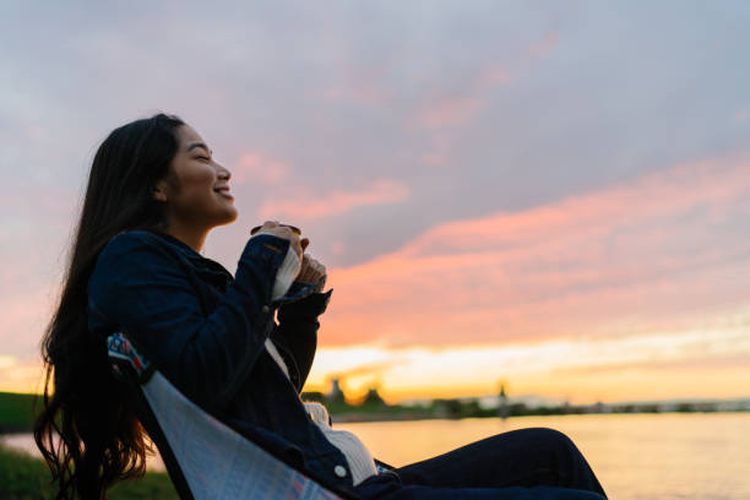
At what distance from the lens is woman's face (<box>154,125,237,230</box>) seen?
2.03 meters

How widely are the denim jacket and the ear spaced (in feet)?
0.55

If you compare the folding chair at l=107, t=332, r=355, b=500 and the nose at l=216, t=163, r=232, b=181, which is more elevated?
the nose at l=216, t=163, r=232, b=181

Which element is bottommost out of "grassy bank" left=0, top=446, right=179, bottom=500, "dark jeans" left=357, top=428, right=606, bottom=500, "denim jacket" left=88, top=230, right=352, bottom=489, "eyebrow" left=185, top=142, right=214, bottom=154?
"grassy bank" left=0, top=446, right=179, bottom=500

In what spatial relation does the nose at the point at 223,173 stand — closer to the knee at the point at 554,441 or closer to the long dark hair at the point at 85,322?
the long dark hair at the point at 85,322

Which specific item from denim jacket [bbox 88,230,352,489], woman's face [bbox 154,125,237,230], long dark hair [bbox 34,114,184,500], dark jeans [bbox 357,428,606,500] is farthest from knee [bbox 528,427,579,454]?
long dark hair [bbox 34,114,184,500]

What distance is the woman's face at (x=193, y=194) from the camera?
80.0 inches

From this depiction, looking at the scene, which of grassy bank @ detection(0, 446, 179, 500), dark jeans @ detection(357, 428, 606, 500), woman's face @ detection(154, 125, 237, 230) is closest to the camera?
dark jeans @ detection(357, 428, 606, 500)

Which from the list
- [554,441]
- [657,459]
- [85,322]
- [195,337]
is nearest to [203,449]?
[195,337]

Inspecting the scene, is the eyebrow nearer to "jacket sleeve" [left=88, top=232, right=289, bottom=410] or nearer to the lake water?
"jacket sleeve" [left=88, top=232, right=289, bottom=410]

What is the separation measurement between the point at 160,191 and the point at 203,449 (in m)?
0.63

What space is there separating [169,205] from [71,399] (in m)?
0.50

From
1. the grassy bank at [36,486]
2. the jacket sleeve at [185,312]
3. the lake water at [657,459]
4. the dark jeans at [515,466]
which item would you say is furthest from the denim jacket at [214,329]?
the grassy bank at [36,486]

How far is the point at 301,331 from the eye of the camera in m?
2.31

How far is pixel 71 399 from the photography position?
202 centimetres
